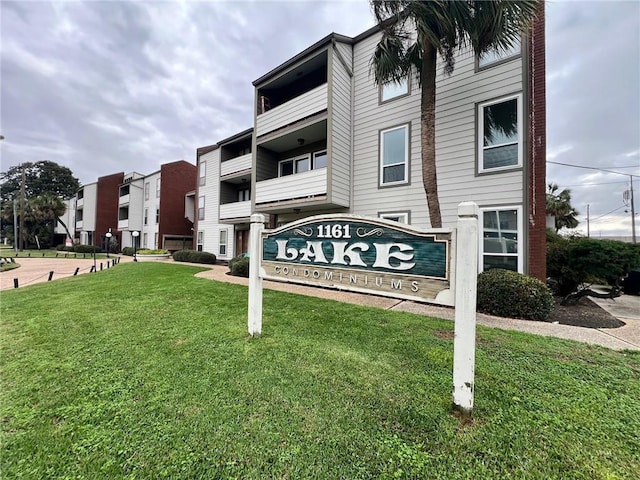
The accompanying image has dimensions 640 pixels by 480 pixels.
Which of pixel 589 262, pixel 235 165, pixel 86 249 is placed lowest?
pixel 86 249

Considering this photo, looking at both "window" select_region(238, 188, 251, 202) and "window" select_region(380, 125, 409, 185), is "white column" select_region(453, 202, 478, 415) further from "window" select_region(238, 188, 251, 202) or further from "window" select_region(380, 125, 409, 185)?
"window" select_region(238, 188, 251, 202)

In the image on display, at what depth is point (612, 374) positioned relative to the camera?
3154mm

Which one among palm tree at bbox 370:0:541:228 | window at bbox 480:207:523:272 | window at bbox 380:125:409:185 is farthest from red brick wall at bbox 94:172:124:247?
window at bbox 480:207:523:272

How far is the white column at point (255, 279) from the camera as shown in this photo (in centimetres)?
427

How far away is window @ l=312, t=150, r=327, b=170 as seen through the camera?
1213cm

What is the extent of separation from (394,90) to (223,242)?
14.6 m

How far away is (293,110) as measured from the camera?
1122 centimetres

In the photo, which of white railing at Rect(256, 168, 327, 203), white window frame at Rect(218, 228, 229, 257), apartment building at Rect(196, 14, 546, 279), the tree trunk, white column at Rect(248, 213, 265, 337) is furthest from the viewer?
white window frame at Rect(218, 228, 229, 257)

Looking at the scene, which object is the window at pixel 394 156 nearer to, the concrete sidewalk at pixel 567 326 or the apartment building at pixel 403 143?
the apartment building at pixel 403 143

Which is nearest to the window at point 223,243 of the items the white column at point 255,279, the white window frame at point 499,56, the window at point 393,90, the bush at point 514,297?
the window at point 393,90

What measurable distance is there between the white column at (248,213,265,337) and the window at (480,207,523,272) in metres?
6.82

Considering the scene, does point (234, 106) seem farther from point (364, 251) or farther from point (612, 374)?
point (612, 374)

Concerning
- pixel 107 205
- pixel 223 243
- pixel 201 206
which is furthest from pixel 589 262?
pixel 107 205

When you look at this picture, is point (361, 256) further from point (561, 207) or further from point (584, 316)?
point (561, 207)
